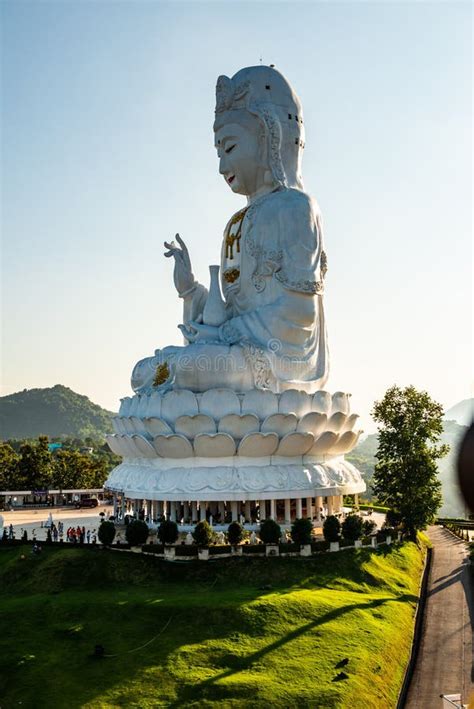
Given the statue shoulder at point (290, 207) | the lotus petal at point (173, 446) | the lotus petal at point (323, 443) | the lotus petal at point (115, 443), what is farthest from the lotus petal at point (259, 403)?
the statue shoulder at point (290, 207)

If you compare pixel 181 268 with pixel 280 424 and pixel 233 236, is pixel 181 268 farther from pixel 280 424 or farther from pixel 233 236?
pixel 280 424

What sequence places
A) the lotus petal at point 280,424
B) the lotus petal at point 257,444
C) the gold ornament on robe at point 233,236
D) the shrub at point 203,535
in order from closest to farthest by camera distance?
1. the shrub at point 203,535
2. the lotus petal at point 257,444
3. the lotus petal at point 280,424
4. the gold ornament on robe at point 233,236

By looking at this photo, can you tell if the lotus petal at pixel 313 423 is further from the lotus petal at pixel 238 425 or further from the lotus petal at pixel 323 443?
the lotus petal at pixel 238 425

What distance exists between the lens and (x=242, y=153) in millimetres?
30516

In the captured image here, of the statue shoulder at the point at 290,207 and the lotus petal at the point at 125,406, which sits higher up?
the statue shoulder at the point at 290,207

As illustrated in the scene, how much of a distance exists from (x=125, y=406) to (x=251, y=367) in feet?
18.9

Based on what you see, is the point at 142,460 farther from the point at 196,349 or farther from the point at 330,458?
the point at 330,458

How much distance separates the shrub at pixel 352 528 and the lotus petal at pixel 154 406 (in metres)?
7.80

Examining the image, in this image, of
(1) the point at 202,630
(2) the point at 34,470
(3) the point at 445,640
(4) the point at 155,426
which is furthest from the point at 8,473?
(3) the point at 445,640

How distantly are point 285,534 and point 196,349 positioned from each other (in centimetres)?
755

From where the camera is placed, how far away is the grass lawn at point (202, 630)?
44.1 feet

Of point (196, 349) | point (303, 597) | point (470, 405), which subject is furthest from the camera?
point (196, 349)

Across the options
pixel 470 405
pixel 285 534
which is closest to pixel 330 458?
pixel 285 534

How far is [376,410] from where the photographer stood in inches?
1084
